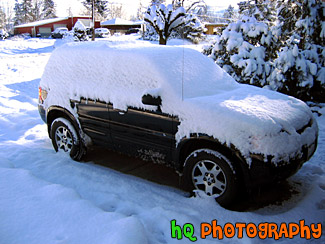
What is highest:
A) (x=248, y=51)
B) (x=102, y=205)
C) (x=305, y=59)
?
(x=248, y=51)

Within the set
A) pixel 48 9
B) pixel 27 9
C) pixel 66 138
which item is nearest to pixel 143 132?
pixel 66 138

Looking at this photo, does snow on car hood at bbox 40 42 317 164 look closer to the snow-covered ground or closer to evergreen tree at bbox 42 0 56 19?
the snow-covered ground

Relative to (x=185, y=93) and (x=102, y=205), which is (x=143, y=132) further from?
(x=102, y=205)

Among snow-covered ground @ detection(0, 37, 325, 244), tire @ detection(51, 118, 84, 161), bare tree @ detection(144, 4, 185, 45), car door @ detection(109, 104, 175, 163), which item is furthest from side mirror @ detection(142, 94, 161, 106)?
bare tree @ detection(144, 4, 185, 45)

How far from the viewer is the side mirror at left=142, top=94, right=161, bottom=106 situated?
3.68 m

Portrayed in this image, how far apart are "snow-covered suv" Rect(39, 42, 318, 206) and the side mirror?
0.01 metres

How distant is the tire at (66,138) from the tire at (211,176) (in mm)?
1989

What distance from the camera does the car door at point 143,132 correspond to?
3.77 meters

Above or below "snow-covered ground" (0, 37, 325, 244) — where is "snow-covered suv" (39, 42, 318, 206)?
above

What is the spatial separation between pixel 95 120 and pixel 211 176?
199 centimetres

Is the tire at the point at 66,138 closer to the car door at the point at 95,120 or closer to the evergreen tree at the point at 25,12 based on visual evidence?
the car door at the point at 95,120

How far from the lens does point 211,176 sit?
347 cm

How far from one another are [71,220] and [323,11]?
27.7 feet

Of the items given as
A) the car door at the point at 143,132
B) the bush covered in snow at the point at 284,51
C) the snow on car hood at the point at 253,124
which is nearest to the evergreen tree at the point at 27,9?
the bush covered in snow at the point at 284,51
